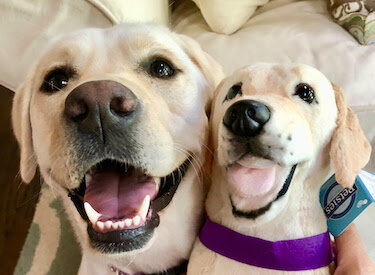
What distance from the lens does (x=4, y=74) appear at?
1.44 m

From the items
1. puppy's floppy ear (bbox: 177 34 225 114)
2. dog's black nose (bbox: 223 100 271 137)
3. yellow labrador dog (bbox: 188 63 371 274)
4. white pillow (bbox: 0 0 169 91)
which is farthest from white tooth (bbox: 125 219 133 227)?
white pillow (bbox: 0 0 169 91)

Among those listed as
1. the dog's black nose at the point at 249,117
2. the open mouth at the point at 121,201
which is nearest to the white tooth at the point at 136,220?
the open mouth at the point at 121,201

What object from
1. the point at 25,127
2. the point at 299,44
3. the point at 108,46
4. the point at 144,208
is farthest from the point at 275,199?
the point at 299,44

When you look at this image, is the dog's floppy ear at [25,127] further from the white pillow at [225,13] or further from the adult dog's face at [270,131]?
the white pillow at [225,13]

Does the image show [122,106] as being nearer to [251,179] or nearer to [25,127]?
[251,179]

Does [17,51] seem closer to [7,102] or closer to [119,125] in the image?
[7,102]

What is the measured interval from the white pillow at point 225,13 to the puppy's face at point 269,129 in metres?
0.80

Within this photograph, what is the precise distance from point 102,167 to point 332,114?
50cm

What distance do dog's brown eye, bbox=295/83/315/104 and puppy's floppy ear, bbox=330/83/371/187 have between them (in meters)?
0.07

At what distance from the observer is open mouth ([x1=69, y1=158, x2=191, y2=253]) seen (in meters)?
0.84

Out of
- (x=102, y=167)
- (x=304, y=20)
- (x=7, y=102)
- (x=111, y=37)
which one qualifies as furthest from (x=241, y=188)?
(x=7, y=102)

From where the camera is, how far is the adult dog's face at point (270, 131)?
73 centimetres

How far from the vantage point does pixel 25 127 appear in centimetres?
110

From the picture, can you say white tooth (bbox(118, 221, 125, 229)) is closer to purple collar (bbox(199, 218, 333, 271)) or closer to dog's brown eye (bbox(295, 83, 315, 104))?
purple collar (bbox(199, 218, 333, 271))
